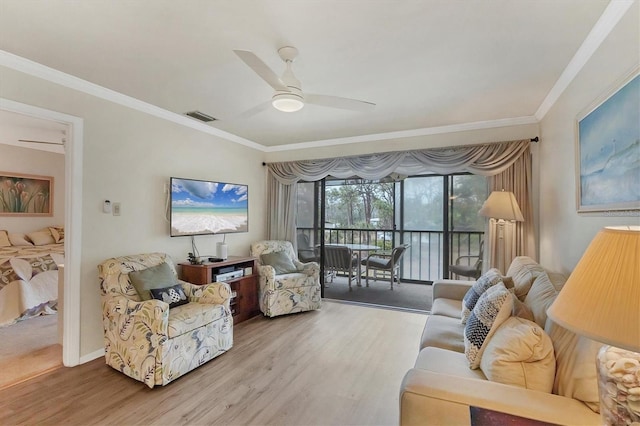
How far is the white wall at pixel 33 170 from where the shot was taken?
493 centimetres

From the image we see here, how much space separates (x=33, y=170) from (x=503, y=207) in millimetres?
7118

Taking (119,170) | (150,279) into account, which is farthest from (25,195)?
(150,279)

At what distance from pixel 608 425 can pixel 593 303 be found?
44 centimetres

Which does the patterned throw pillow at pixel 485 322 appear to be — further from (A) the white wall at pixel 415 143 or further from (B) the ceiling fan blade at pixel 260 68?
(A) the white wall at pixel 415 143

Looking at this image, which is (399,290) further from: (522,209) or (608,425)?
(608,425)

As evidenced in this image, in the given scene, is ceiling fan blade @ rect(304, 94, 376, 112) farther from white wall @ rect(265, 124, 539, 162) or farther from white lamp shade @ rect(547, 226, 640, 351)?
white wall @ rect(265, 124, 539, 162)

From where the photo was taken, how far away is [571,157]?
241 centimetres

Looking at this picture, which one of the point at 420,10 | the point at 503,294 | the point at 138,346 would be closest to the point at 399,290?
the point at 503,294

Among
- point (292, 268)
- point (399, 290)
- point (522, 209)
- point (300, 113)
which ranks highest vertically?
point (300, 113)

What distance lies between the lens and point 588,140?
202 cm

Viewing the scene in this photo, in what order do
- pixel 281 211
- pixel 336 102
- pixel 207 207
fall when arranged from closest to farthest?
1. pixel 336 102
2. pixel 207 207
3. pixel 281 211

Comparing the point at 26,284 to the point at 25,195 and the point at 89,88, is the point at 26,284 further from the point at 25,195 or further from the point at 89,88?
the point at 89,88


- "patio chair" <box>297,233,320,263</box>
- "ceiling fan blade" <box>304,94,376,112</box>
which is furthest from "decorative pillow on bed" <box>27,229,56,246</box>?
"ceiling fan blade" <box>304,94,376,112</box>

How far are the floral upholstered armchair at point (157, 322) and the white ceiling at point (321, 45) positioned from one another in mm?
1728
